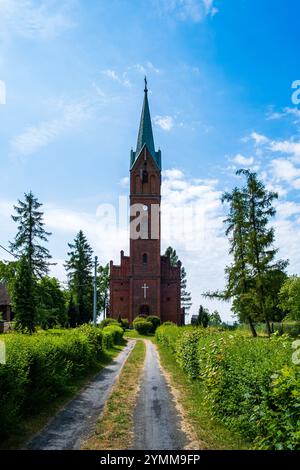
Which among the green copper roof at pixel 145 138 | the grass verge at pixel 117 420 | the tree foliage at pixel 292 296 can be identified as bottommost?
the grass verge at pixel 117 420

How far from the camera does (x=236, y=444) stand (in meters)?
6.92

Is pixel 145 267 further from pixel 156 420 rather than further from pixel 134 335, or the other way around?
pixel 156 420

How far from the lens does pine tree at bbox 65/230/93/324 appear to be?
188ft

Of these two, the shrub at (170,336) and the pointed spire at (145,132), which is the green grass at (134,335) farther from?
the pointed spire at (145,132)

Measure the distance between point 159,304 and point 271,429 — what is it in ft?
143

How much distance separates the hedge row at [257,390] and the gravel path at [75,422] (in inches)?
100

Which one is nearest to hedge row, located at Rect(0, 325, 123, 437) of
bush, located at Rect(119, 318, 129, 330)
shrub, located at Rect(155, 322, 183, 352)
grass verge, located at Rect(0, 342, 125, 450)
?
grass verge, located at Rect(0, 342, 125, 450)

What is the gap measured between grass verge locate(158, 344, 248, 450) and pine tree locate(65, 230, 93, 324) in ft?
141

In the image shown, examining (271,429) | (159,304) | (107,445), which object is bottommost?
(107,445)

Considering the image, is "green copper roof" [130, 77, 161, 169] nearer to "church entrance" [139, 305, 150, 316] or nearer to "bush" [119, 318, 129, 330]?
"church entrance" [139, 305, 150, 316]

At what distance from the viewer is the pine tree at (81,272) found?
188 feet

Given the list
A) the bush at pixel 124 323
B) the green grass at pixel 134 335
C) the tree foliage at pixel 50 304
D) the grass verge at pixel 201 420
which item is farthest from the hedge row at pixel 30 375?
the bush at pixel 124 323
